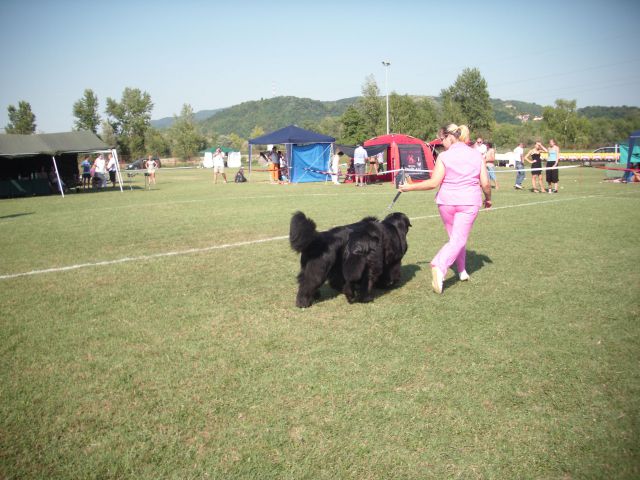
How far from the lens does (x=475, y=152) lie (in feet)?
18.8

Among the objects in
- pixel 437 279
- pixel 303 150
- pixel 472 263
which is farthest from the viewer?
pixel 303 150

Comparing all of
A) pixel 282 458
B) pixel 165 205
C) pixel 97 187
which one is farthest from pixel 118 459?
pixel 97 187

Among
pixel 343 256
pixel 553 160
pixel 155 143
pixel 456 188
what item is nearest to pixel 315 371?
pixel 343 256

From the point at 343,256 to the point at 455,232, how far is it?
4.85 feet

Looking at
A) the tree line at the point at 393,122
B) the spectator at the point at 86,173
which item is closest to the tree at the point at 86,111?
the tree line at the point at 393,122

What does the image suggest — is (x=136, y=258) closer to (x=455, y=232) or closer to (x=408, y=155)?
(x=455, y=232)

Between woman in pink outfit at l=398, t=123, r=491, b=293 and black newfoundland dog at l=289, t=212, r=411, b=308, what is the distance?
0.62 metres

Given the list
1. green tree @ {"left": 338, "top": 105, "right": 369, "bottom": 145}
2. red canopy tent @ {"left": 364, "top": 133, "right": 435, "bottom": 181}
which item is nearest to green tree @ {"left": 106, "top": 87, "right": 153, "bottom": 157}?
green tree @ {"left": 338, "top": 105, "right": 369, "bottom": 145}

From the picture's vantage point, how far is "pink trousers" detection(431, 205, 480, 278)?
561 centimetres

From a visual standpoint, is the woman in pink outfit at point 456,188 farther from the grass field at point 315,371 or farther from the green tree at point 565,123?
the green tree at point 565,123

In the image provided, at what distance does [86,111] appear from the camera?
79562 mm

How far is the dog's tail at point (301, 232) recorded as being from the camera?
195 inches

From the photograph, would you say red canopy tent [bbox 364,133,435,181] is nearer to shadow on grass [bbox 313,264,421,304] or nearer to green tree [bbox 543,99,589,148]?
shadow on grass [bbox 313,264,421,304]

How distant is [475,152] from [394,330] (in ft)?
8.44
